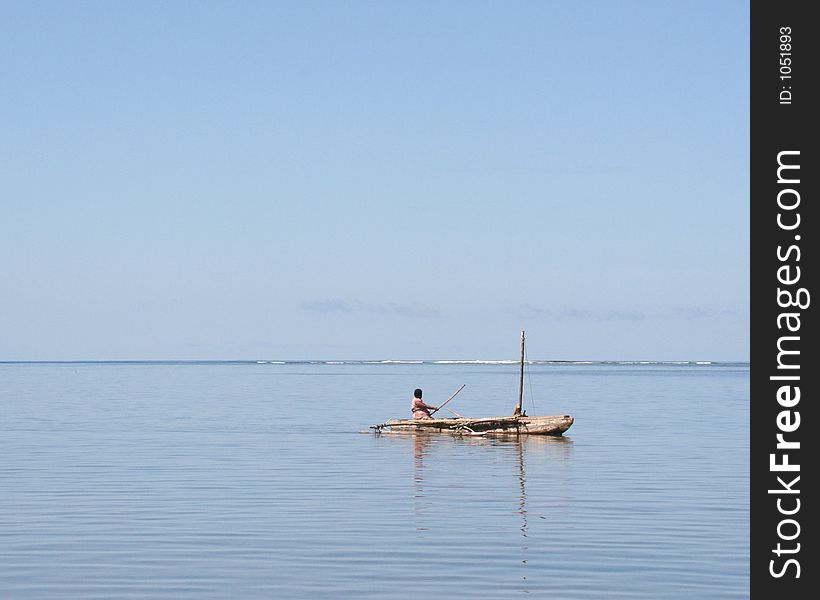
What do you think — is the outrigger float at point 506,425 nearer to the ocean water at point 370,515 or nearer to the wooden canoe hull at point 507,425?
the wooden canoe hull at point 507,425

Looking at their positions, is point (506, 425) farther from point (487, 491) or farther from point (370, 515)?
point (370, 515)

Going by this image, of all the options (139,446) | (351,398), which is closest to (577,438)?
(139,446)

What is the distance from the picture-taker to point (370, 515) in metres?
26.5

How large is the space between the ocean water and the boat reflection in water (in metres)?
0.09

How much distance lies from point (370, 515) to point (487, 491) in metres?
5.62

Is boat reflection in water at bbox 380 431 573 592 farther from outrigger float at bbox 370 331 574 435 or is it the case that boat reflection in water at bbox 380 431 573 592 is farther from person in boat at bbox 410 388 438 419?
person in boat at bbox 410 388 438 419

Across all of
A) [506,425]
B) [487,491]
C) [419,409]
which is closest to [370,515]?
[487,491]

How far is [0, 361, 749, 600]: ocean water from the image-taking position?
1934 centimetres

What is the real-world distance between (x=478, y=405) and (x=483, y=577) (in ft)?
226

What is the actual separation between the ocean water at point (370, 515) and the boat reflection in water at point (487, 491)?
93 millimetres

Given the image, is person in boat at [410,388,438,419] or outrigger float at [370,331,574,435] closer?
outrigger float at [370,331,574,435]

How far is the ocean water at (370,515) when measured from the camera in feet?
63.5

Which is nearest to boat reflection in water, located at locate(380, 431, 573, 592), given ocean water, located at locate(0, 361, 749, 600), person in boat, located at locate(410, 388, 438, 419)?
ocean water, located at locate(0, 361, 749, 600)
